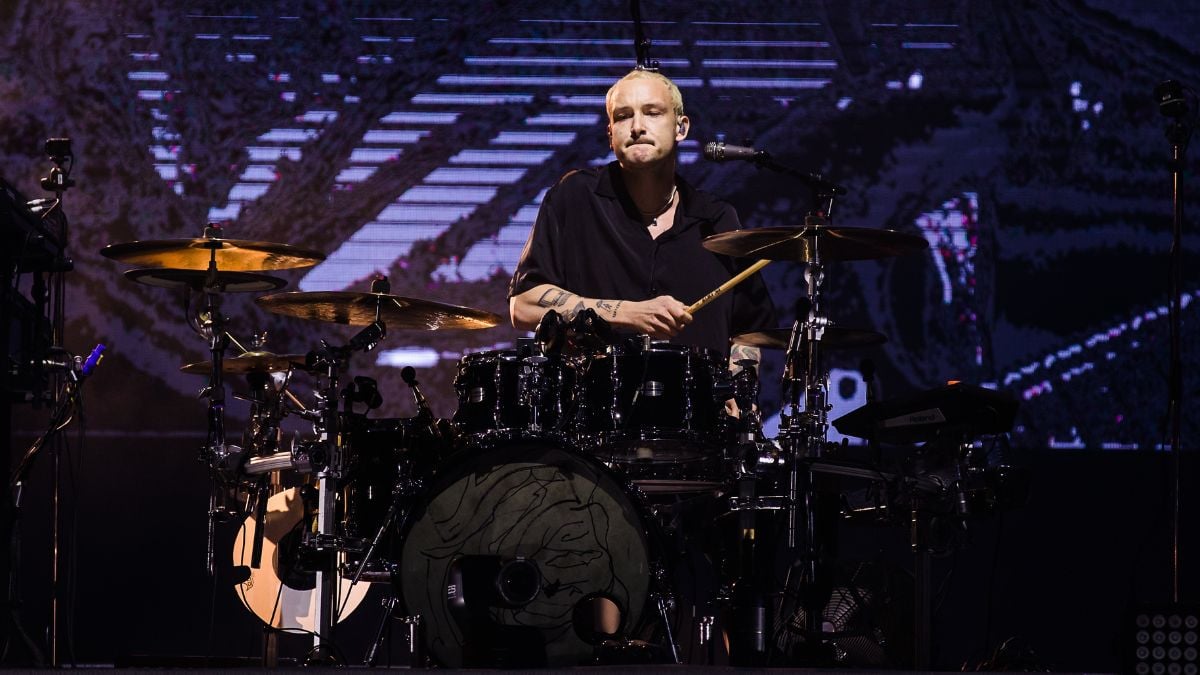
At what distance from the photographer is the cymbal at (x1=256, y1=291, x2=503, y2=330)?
14.3 feet

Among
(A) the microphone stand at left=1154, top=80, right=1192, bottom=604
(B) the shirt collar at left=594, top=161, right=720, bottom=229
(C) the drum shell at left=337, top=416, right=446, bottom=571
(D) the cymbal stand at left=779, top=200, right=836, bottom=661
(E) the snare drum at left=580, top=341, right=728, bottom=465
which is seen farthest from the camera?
(B) the shirt collar at left=594, top=161, right=720, bottom=229

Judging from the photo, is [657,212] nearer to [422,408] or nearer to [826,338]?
[826,338]

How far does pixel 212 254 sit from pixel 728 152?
1.62 metres

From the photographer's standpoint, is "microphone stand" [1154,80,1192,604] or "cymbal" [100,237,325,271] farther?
"microphone stand" [1154,80,1192,604]

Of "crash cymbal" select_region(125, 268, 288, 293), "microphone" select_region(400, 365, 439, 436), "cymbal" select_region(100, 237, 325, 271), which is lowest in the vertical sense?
"microphone" select_region(400, 365, 439, 436)

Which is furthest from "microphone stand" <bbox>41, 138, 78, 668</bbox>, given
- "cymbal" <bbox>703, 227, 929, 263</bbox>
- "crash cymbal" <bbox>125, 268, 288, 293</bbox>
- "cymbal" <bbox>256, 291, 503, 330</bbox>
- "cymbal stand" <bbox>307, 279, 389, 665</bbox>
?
"cymbal" <bbox>703, 227, 929, 263</bbox>

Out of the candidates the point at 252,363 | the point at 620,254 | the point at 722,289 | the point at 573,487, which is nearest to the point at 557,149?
the point at 620,254

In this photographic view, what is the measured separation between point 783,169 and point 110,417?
3.29m

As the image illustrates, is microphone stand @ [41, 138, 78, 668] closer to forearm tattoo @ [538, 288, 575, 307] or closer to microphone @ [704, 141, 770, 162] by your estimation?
forearm tattoo @ [538, 288, 575, 307]

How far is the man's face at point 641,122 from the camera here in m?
4.67

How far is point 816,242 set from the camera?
13.5 feet

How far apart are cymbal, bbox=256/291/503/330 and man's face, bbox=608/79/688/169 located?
2.29 ft

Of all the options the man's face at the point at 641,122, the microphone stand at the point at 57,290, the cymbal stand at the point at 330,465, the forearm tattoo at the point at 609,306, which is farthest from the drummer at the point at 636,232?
the microphone stand at the point at 57,290

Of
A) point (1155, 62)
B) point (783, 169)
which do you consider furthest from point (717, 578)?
point (1155, 62)
